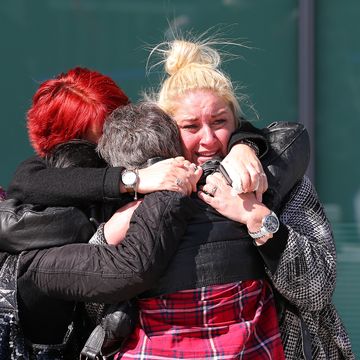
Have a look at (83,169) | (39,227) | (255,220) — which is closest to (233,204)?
(255,220)

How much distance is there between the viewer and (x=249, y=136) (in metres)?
2.74

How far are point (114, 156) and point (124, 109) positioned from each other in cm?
16

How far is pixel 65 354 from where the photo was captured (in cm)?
273

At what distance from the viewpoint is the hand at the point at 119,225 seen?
2.59 meters

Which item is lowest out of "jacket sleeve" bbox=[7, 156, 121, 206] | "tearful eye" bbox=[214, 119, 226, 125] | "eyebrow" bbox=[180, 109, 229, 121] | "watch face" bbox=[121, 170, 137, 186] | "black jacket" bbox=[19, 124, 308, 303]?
"black jacket" bbox=[19, 124, 308, 303]

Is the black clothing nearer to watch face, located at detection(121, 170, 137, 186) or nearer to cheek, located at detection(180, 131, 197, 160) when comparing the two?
watch face, located at detection(121, 170, 137, 186)

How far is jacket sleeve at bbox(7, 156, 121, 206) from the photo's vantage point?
2.58m

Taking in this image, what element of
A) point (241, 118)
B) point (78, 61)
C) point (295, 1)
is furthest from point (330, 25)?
point (241, 118)

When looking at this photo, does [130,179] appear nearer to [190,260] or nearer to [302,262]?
[190,260]

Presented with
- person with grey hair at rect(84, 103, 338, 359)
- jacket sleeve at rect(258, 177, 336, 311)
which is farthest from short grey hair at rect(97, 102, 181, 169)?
jacket sleeve at rect(258, 177, 336, 311)

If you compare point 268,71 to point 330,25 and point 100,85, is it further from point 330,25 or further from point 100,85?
point 100,85

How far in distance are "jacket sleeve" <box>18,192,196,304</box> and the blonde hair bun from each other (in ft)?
1.71

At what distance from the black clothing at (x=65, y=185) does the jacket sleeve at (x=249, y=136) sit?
0.03ft

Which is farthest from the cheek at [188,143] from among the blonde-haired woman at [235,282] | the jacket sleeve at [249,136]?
the jacket sleeve at [249,136]
